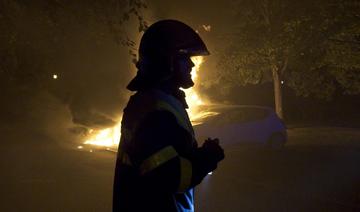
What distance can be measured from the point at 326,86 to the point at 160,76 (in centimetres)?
1929

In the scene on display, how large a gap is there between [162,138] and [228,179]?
762cm

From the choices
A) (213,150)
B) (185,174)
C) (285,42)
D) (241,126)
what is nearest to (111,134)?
(241,126)

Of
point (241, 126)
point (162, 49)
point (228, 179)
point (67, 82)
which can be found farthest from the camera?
point (67, 82)

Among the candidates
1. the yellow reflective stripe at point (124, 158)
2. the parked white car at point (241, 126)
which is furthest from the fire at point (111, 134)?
the yellow reflective stripe at point (124, 158)

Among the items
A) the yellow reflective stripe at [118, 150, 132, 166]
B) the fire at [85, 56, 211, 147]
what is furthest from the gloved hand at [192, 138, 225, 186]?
the fire at [85, 56, 211, 147]

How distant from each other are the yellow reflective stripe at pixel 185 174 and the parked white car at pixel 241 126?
9.43 meters

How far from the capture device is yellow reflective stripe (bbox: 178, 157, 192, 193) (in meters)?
1.99

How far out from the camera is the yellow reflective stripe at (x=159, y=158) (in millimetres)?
1968

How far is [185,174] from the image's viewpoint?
6.54 ft

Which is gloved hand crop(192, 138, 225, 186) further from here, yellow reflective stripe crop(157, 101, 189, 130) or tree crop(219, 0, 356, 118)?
tree crop(219, 0, 356, 118)

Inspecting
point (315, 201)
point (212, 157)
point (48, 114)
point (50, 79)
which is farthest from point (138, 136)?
point (50, 79)

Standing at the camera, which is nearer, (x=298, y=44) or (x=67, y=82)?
(x=298, y=44)

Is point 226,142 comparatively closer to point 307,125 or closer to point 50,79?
point 307,125

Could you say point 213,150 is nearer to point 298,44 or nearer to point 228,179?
point 228,179
